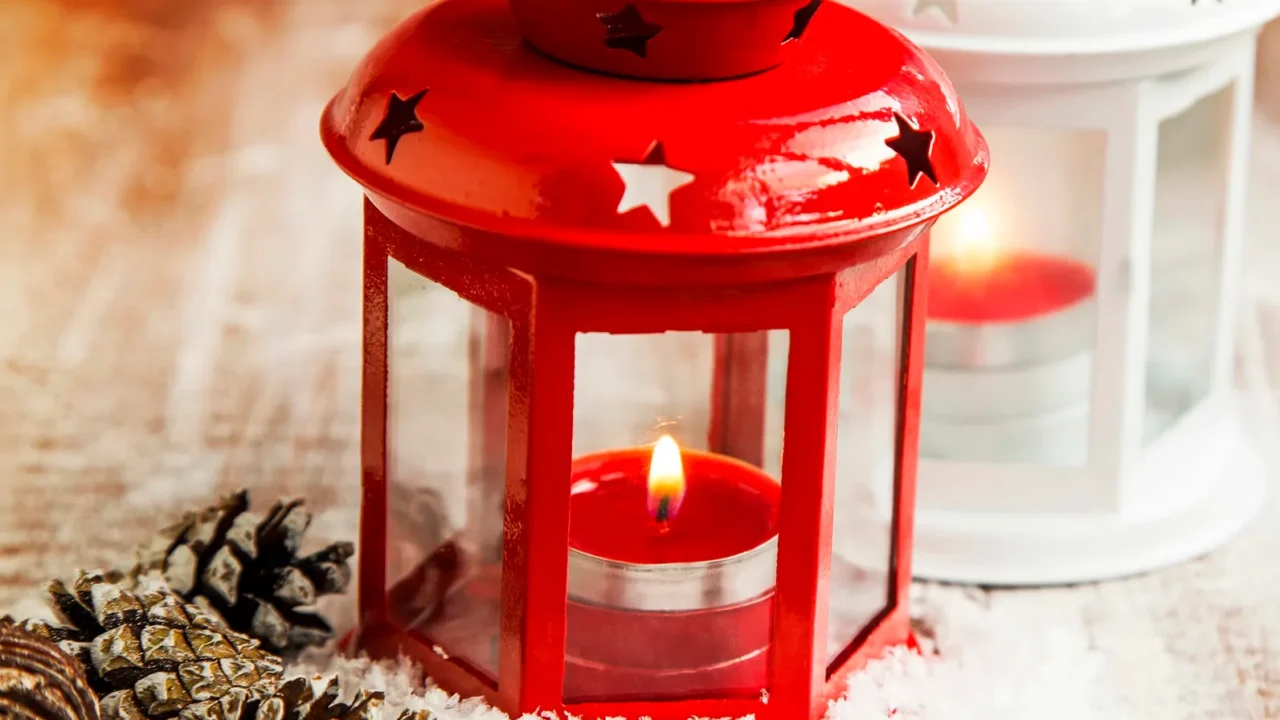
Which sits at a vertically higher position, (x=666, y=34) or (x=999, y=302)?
(x=666, y=34)

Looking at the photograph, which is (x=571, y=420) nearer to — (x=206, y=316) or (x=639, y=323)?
(x=639, y=323)

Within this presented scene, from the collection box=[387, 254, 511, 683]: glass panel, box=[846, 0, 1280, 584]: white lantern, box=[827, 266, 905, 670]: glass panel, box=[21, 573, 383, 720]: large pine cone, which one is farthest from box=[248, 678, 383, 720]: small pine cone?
box=[846, 0, 1280, 584]: white lantern

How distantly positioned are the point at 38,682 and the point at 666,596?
27 cm

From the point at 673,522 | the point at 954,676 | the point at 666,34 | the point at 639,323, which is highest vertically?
the point at 666,34

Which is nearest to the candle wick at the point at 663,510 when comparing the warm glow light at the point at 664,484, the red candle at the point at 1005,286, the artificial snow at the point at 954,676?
the warm glow light at the point at 664,484

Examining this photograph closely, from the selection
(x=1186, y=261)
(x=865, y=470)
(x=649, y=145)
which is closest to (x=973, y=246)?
(x=1186, y=261)

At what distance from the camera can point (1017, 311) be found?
0.98m

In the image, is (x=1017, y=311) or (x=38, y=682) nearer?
(x=38, y=682)

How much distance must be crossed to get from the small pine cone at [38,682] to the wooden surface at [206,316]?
290mm

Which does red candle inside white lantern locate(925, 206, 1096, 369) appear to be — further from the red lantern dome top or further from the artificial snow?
the red lantern dome top

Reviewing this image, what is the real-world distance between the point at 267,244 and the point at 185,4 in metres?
0.40

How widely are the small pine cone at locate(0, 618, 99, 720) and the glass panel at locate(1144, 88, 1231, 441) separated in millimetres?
637

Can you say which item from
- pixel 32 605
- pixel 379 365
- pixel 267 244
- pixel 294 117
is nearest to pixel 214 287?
pixel 267 244

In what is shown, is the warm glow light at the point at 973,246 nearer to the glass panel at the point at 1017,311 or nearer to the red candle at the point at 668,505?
the glass panel at the point at 1017,311
